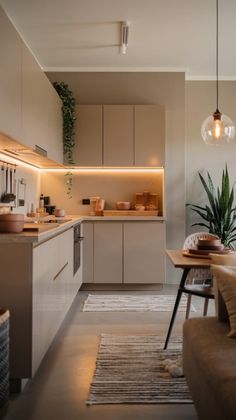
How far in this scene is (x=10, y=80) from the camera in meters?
2.57

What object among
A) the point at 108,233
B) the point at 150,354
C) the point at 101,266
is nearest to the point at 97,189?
the point at 108,233

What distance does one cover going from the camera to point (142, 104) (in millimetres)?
5000

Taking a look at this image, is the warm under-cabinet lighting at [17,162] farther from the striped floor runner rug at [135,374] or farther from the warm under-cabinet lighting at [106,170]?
the striped floor runner rug at [135,374]

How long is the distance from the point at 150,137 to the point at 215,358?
354 cm

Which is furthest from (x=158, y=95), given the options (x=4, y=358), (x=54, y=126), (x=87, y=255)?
(x=4, y=358)

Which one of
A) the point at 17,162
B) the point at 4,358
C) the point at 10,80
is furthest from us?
the point at 17,162

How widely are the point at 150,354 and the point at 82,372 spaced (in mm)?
530

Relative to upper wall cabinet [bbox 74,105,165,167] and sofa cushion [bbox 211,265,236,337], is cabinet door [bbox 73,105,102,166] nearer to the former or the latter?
upper wall cabinet [bbox 74,105,165,167]

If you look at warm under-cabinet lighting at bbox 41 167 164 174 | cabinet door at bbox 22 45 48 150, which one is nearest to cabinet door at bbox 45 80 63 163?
cabinet door at bbox 22 45 48 150

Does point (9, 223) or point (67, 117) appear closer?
point (9, 223)

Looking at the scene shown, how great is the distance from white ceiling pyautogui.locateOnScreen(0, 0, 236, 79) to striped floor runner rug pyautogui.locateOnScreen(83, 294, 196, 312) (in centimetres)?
288

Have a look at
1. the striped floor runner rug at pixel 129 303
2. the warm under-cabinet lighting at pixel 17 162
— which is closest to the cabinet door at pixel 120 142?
the warm under-cabinet lighting at pixel 17 162

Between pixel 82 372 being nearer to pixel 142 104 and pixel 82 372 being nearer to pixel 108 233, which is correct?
pixel 108 233

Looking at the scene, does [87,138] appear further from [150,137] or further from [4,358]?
[4,358]
